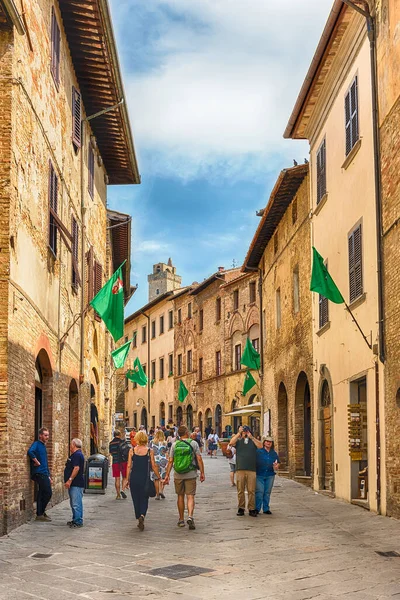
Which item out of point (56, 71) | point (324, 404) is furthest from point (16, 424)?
point (324, 404)

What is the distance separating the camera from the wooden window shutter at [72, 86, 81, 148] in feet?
61.7

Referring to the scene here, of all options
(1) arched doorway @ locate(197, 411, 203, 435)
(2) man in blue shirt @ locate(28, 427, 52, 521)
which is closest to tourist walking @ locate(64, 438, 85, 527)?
(2) man in blue shirt @ locate(28, 427, 52, 521)

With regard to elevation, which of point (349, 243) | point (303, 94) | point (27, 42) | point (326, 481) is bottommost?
point (326, 481)

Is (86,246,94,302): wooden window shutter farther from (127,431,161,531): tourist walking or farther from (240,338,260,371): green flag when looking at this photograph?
(240,338,260,371): green flag

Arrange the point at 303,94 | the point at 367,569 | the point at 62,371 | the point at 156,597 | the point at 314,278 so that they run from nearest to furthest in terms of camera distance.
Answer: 1. the point at 156,597
2. the point at 367,569
3. the point at 314,278
4. the point at 62,371
5. the point at 303,94

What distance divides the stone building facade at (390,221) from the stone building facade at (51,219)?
17.1 feet

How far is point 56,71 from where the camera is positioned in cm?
1628

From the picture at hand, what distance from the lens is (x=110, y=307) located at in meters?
17.6

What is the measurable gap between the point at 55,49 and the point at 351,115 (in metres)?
5.65

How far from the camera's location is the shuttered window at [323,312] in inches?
779

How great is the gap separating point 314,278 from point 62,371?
16.9ft

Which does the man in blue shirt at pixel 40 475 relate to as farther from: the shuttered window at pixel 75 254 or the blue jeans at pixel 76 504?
the shuttered window at pixel 75 254

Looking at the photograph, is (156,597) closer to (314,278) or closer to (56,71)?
(314,278)

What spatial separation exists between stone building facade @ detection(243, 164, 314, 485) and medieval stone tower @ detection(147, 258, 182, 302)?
54621 millimetres
